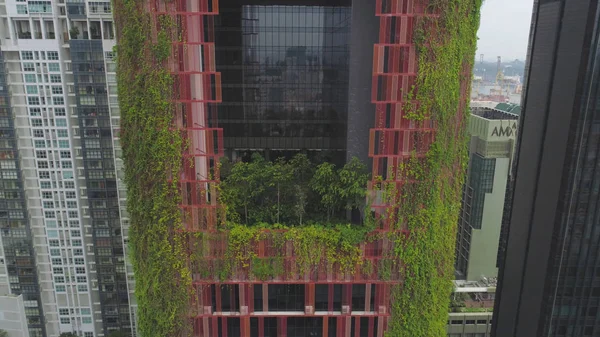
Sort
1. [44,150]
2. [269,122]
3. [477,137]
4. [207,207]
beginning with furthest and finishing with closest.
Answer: [477,137] → [44,150] → [269,122] → [207,207]

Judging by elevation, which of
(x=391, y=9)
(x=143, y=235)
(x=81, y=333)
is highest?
(x=391, y=9)

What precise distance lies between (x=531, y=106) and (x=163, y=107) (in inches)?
1204

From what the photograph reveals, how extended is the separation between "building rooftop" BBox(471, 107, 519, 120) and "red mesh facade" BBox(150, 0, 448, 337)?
4488cm

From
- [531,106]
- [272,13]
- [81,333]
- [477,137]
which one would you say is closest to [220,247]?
[272,13]

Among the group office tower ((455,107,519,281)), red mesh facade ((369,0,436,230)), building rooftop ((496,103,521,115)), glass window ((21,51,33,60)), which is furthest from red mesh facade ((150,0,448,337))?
building rooftop ((496,103,521,115))

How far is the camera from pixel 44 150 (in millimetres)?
47875

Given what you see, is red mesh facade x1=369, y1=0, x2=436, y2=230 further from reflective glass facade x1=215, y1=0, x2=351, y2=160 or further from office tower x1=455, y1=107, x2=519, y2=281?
office tower x1=455, y1=107, x2=519, y2=281

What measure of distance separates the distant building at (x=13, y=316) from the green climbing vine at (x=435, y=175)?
147ft

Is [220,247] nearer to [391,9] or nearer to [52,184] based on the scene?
[391,9]

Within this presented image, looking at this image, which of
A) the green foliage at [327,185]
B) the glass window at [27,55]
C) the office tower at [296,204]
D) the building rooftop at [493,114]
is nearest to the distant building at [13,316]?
the glass window at [27,55]

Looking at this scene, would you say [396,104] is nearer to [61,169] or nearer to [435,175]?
[435,175]

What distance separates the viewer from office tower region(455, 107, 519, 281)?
203ft

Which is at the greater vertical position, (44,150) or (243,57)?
(243,57)

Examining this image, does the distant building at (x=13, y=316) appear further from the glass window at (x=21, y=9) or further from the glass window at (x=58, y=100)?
the glass window at (x=21, y=9)
